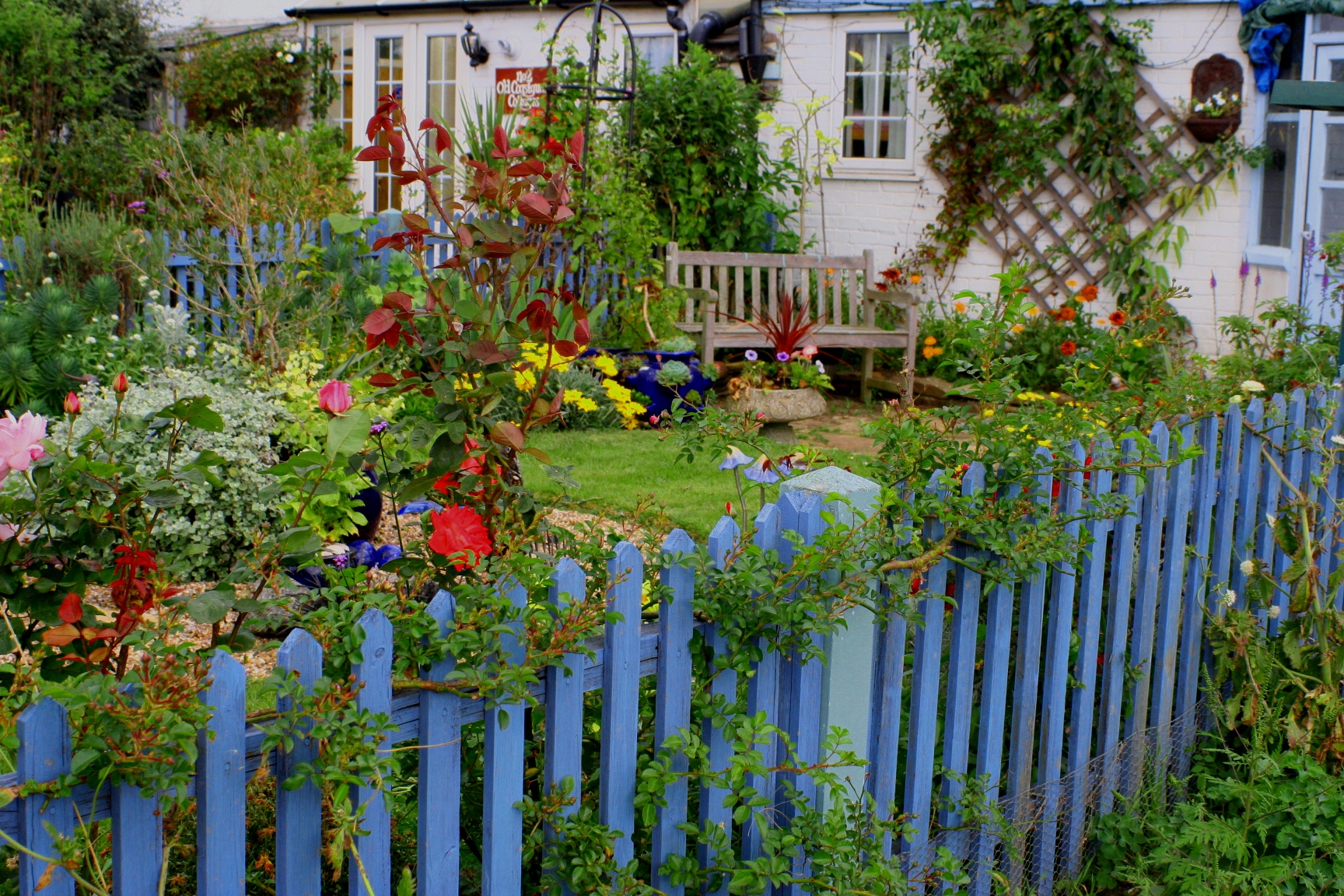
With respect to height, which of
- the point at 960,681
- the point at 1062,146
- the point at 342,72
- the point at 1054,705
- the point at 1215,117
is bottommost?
the point at 1054,705

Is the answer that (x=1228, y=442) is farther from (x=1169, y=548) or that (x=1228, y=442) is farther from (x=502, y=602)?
(x=502, y=602)

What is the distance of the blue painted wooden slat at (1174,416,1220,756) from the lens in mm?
2789

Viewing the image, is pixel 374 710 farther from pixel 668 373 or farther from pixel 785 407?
pixel 785 407

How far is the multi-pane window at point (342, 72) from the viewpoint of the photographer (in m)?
11.3

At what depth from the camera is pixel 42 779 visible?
3.79 ft

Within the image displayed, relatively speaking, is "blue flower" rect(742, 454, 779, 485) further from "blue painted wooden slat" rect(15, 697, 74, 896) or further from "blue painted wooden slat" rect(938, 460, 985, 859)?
"blue painted wooden slat" rect(15, 697, 74, 896)

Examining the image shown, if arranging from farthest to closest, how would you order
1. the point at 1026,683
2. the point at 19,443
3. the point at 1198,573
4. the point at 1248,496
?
the point at 1248,496 → the point at 1198,573 → the point at 1026,683 → the point at 19,443

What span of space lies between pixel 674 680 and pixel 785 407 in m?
5.16

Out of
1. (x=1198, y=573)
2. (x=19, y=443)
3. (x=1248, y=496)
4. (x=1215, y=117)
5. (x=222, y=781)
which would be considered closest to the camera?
(x=222, y=781)

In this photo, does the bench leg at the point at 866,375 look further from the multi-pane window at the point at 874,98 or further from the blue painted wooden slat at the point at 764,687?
the blue painted wooden slat at the point at 764,687

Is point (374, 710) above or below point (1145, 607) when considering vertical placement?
above

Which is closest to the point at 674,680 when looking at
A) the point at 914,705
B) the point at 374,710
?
the point at 374,710

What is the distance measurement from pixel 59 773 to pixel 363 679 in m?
0.31

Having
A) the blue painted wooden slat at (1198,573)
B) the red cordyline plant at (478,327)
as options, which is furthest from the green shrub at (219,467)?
the blue painted wooden slat at (1198,573)
